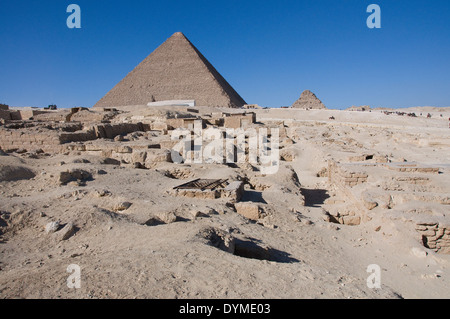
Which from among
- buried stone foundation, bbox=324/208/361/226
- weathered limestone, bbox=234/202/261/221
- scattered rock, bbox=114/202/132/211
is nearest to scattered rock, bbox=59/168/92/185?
scattered rock, bbox=114/202/132/211

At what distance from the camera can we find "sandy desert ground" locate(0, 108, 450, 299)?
8.14 feet

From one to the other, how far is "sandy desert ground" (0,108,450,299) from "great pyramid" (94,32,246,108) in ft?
161

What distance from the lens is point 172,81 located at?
209 feet

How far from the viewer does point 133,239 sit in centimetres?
358

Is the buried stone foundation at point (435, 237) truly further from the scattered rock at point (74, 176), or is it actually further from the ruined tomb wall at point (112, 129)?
the ruined tomb wall at point (112, 129)

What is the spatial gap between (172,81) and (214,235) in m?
63.3

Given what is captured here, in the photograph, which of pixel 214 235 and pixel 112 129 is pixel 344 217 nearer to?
pixel 214 235

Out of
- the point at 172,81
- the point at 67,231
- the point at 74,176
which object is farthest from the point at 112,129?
the point at 172,81

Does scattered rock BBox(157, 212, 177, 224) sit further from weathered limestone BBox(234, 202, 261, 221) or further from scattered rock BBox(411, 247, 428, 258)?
scattered rock BBox(411, 247, 428, 258)

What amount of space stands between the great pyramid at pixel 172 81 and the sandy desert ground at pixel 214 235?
49.1 metres

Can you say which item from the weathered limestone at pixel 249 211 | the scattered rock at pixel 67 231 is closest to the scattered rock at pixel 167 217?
the scattered rock at pixel 67 231
